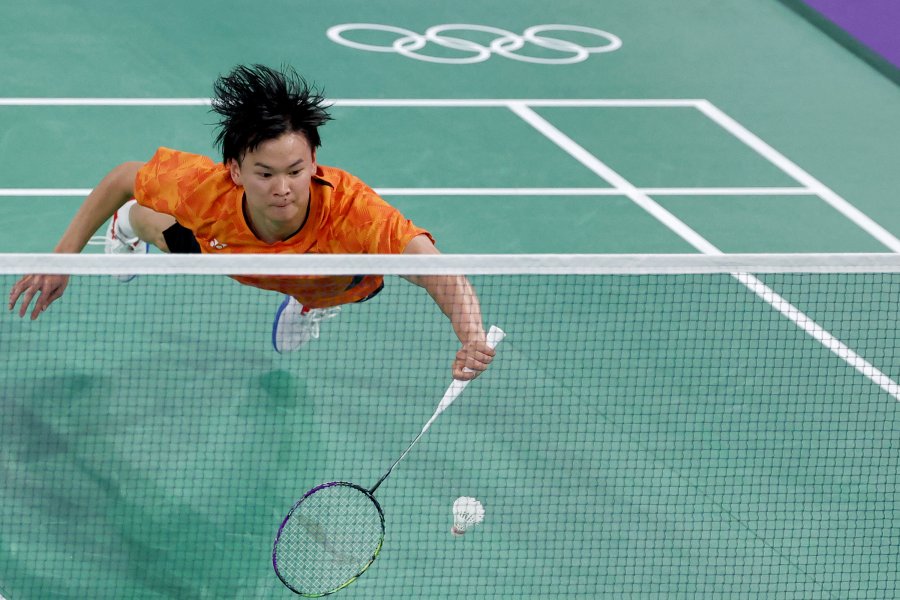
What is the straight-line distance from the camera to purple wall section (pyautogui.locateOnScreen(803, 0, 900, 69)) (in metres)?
10.1

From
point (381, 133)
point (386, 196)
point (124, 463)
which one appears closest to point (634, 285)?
point (386, 196)

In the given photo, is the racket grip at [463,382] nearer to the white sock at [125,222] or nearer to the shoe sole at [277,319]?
the shoe sole at [277,319]

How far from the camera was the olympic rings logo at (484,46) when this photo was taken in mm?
9797

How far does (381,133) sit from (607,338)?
264 cm

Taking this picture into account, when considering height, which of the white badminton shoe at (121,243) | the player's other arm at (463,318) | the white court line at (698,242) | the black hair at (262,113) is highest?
the black hair at (262,113)

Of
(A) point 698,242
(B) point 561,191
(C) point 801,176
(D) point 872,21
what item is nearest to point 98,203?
(B) point 561,191

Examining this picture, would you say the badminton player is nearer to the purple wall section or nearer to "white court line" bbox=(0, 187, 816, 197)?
"white court line" bbox=(0, 187, 816, 197)

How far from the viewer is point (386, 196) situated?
786 centimetres

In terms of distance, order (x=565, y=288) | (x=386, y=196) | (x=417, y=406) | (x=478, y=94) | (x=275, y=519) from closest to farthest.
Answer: (x=275, y=519)
(x=417, y=406)
(x=565, y=288)
(x=386, y=196)
(x=478, y=94)

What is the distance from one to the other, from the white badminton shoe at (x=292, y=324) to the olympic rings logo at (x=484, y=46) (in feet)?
13.0

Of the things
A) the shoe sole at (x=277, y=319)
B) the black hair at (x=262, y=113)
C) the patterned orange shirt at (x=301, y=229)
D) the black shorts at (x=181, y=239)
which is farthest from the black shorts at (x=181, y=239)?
the black hair at (x=262, y=113)

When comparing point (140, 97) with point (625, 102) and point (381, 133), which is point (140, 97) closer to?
point (381, 133)

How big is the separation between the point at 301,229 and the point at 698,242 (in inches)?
126

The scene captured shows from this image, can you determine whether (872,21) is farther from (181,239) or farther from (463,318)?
(463,318)
